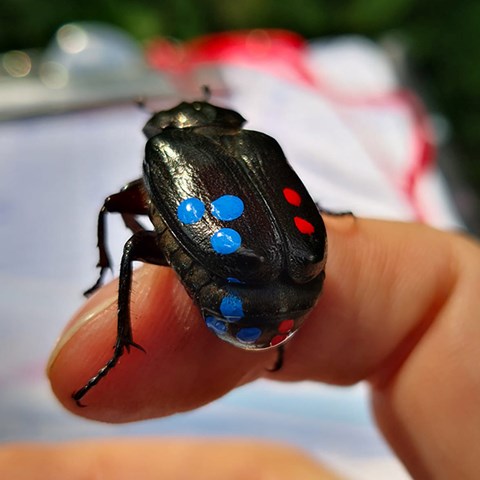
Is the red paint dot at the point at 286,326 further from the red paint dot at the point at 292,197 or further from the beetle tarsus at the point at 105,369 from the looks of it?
the beetle tarsus at the point at 105,369

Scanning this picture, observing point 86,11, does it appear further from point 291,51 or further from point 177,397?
point 177,397

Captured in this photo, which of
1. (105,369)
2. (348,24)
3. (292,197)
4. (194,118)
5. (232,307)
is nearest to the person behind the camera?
(232,307)

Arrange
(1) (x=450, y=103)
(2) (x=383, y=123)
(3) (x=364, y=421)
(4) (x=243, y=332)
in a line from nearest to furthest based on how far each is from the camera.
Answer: (4) (x=243, y=332) < (3) (x=364, y=421) < (2) (x=383, y=123) < (1) (x=450, y=103)

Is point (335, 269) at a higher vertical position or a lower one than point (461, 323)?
higher

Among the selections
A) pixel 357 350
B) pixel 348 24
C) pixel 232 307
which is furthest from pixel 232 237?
pixel 348 24

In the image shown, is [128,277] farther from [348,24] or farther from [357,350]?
[348,24]

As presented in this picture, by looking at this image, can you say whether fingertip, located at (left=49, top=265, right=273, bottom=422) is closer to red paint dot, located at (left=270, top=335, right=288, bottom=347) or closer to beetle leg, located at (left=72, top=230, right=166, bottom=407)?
beetle leg, located at (left=72, top=230, right=166, bottom=407)

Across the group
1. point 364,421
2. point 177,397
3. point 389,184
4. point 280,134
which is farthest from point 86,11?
point 177,397
